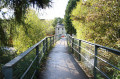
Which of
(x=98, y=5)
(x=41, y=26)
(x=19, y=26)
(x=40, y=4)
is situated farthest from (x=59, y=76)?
(x=41, y=26)

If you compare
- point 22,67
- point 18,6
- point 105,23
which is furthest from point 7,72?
point 105,23

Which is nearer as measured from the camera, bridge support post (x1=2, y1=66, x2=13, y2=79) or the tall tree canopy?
bridge support post (x1=2, y1=66, x2=13, y2=79)

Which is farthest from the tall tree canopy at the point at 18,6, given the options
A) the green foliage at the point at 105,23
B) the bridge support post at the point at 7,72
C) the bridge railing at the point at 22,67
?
the green foliage at the point at 105,23

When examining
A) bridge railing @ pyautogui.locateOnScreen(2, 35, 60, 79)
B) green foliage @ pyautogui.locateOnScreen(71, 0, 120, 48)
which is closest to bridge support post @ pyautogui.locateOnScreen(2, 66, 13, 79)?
bridge railing @ pyautogui.locateOnScreen(2, 35, 60, 79)

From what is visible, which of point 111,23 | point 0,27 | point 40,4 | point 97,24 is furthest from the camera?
point 97,24

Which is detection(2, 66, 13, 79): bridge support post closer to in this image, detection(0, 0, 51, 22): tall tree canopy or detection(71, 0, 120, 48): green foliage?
detection(0, 0, 51, 22): tall tree canopy

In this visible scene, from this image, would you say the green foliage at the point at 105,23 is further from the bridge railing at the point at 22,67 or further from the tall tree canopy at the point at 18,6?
the tall tree canopy at the point at 18,6

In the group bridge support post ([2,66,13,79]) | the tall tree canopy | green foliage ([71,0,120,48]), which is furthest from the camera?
green foliage ([71,0,120,48])

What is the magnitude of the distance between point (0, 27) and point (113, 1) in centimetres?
403

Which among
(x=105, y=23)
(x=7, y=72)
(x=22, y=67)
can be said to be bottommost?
(x=22, y=67)

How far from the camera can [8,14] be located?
2553 millimetres

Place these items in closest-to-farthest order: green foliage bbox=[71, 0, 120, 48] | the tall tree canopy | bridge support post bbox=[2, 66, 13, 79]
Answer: bridge support post bbox=[2, 66, 13, 79], the tall tree canopy, green foliage bbox=[71, 0, 120, 48]

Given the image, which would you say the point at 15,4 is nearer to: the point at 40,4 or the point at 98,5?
the point at 40,4

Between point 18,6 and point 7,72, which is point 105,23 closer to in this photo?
point 18,6
